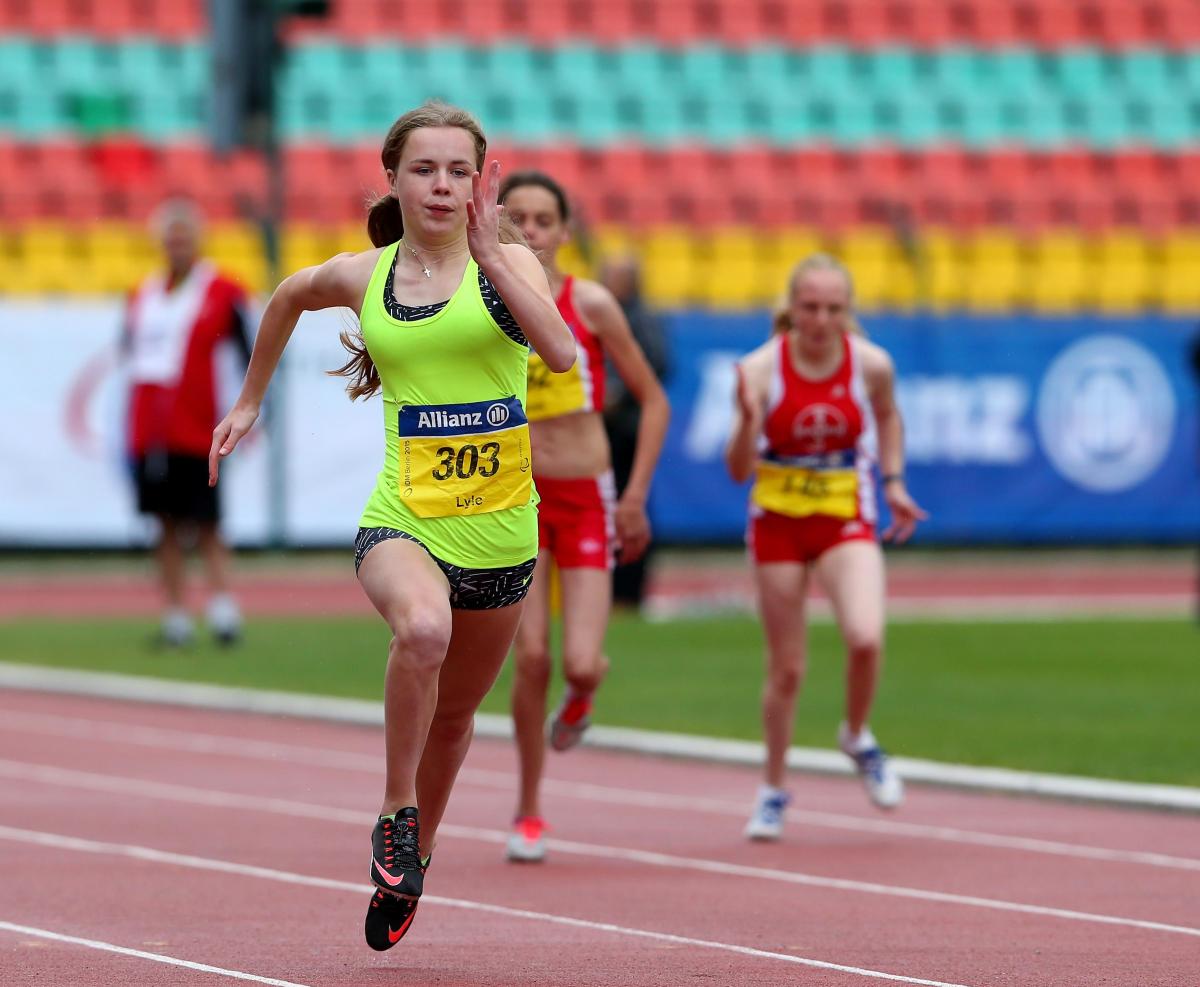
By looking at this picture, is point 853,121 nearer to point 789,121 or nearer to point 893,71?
point 789,121

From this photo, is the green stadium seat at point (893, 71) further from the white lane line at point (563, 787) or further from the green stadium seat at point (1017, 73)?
the white lane line at point (563, 787)

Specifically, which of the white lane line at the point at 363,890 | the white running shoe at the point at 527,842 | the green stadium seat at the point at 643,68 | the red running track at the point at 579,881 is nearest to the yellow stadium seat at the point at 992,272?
the green stadium seat at the point at 643,68

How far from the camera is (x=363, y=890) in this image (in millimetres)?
7816

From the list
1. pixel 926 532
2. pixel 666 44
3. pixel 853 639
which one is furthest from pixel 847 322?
pixel 666 44

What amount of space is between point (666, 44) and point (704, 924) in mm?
20228

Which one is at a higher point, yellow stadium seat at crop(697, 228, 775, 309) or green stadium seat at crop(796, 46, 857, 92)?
green stadium seat at crop(796, 46, 857, 92)

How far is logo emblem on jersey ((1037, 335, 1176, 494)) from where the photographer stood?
22.0m

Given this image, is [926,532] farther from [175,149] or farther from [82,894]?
[82,894]

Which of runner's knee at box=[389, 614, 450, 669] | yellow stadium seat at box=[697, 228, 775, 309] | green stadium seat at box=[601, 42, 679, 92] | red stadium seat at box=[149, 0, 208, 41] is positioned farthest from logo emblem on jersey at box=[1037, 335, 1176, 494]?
runner's knee at box=[389, 614, 450, 669]

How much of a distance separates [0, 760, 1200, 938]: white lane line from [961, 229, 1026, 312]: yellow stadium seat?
517 inches

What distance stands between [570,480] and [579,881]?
146 centimetres

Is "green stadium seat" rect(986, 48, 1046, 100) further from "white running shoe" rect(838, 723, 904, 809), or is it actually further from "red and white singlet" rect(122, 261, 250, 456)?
"white running shoe" rect(838, 723, 904, 809)

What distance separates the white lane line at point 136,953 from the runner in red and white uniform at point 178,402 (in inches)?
343

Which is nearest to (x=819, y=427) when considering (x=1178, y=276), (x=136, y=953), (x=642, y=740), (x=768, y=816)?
(x=768, y=816)
